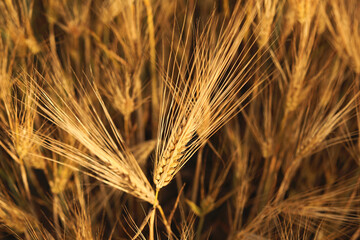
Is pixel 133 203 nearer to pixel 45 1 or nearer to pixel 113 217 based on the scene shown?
pixel 113 217

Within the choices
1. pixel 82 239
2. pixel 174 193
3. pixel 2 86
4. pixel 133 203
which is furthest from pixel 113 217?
pixel 2 86

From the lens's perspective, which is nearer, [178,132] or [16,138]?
[178,132]

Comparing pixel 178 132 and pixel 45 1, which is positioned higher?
pixel 45 1

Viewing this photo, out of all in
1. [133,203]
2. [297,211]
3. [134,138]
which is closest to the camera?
[297,211]

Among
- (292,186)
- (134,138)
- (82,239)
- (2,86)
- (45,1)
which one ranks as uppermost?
(45,1)

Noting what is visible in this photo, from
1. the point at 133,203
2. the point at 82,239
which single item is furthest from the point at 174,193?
the point at 82,239

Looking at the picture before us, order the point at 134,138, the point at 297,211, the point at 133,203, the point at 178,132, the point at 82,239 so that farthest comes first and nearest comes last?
the point at 134,138
the point at 133,203
the point at 297,211
the point at 82,239
the point at 178,132
